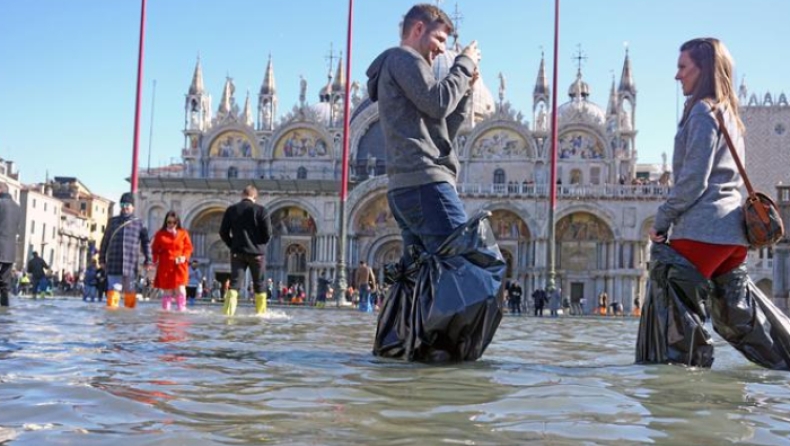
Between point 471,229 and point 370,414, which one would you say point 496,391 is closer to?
point 370,414

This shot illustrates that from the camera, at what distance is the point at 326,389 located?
2.84m

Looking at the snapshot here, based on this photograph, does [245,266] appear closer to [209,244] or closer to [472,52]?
[472,52]

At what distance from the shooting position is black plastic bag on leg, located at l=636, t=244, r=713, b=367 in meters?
3.83

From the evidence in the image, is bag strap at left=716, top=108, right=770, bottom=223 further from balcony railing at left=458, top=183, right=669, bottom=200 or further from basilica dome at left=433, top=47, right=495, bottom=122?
basilica dome at left=433, top=47, right=495, bottom=122

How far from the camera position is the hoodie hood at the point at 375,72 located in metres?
4.33

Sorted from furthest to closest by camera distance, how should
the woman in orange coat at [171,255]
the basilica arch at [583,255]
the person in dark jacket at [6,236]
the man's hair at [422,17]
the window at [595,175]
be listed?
the window at [595,175]
the basilica arch at [583,255]
the woman in orange coat at [171,255]
the person in dark jacket at [6,236]
the man's hair at [422,17]

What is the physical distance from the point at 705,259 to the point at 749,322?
37 cm

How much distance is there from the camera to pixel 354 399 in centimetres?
265

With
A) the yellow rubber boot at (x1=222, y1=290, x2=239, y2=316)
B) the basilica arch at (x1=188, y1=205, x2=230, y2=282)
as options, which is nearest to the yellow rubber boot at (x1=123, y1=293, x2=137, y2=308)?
the yellow rubber boot at (x1=222, y1=290, x2=239, y2=316)

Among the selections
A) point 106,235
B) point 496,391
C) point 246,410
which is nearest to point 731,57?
point 496,391

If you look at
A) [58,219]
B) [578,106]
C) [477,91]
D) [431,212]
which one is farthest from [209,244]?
[431,212]

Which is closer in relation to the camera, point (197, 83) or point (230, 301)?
point (230, 301)

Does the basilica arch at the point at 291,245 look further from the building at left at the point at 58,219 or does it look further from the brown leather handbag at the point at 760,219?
the brown leather handbag at the point at 760,219

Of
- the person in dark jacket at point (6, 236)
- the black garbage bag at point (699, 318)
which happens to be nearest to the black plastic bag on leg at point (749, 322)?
the black garbage bag at point (699, 318)
